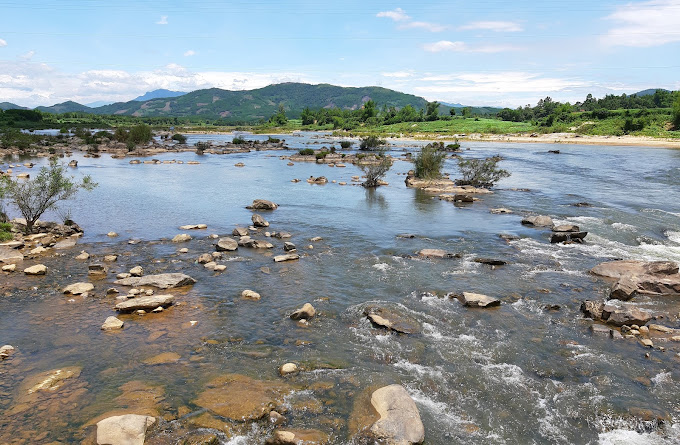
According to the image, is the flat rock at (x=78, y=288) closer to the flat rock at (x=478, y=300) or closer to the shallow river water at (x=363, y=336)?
the shallow river water at (x=363, y=336)

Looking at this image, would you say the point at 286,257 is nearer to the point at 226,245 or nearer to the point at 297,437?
the point at 226,245

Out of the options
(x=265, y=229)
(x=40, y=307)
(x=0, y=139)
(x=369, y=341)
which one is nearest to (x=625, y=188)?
(x=265, y=229)

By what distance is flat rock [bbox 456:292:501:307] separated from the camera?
15469mm

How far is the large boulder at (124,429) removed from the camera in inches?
323

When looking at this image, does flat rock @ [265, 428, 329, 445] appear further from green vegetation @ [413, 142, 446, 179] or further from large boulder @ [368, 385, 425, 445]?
green vegetation @ [413, 142, 446, 179]

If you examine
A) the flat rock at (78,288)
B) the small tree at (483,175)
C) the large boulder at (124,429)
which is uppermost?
the small tree at (483,175)

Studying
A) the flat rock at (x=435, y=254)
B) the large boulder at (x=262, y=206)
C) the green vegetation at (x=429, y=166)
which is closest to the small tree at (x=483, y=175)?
the green vegetation at (x=429, y=166)

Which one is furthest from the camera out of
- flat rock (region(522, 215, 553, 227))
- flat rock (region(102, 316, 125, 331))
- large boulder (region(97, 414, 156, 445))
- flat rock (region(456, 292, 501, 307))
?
flat rock (region(522, 215, 553, 227))

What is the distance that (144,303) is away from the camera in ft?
48.0

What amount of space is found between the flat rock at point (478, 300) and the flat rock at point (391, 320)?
8.77ft

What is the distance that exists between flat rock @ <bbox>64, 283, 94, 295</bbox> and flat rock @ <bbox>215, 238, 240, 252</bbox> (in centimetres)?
659

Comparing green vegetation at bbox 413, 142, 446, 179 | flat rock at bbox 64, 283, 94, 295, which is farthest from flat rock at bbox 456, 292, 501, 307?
green vegetation at bbox 413, 142, 446, 179

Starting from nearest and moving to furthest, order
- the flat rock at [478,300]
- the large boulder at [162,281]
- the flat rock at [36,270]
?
the flat rock at [478,300], the large boulder at [162,281], the flat rock at [36,270]

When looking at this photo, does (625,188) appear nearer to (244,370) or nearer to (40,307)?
(244,370)
